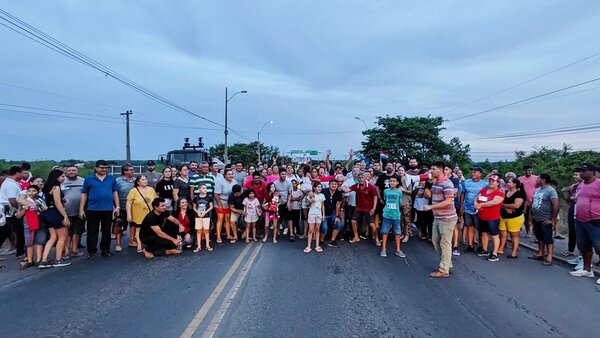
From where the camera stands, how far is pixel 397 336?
379 centimetres

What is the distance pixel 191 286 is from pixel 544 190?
682 centimetres

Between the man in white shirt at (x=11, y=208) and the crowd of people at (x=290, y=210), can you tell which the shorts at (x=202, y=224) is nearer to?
the crowd of people at (x=290, y=210)

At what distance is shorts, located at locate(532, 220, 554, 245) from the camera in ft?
22.8

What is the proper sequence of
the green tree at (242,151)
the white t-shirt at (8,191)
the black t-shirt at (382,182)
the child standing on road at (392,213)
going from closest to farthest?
the white t-shirt at (8,191)
the child standing on road at (392,213)
the black t-shirt at (382,182)
the green tree at (242,151)

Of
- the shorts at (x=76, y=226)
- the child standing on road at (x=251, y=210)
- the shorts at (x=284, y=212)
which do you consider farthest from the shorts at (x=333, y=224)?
the shorts at (x=76, y=226)

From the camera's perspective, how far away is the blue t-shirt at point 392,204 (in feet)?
24.7

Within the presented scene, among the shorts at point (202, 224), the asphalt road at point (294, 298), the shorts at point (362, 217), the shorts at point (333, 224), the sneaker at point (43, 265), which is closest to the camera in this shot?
the asphalt road at point (294, 298)

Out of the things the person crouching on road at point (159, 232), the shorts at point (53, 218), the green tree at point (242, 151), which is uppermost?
the green tree at point (242, 151)

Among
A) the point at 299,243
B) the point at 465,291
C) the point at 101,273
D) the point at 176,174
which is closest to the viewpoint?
the point at 465,291

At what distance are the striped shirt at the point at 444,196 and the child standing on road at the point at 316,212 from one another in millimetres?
2538

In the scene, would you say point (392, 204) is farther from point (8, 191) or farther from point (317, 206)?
point (8, 191)

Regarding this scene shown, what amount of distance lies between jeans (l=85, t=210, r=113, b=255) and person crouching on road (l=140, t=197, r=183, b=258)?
69 cm

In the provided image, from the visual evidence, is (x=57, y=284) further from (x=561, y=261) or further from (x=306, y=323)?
(x=561, y=261)

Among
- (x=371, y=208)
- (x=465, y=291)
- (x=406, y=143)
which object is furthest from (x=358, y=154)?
(x=465, y=291)
